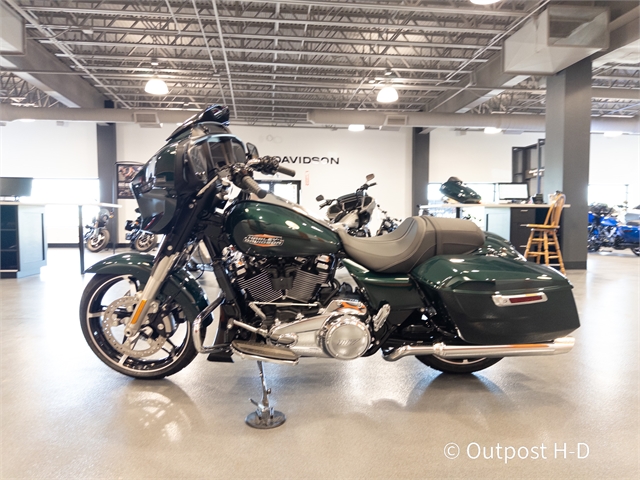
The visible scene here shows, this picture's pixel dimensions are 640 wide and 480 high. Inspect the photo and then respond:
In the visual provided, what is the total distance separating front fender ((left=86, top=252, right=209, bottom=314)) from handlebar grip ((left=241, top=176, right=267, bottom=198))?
1.93 ft

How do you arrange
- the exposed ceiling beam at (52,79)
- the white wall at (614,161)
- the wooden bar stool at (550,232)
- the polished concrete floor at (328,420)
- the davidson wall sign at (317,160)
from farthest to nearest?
the white wall at (614,161) → the davidson wall sign at (317,160) → the exposed ceiling beam at (52,79) → the wooden bar stool at (550,232) → the polished concrete floor at (328,420)

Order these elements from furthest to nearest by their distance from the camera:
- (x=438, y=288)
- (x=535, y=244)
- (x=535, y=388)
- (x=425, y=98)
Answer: (x=425, y=98), (x=535, y=244), (x=535, y=388), (x=438, y=288)

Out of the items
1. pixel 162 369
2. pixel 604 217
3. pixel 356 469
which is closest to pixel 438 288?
pixel 356 469

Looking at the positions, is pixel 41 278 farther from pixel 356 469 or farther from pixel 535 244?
pixel 535 244

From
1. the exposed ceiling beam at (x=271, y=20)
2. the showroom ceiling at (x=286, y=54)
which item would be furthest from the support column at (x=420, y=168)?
the exposed ceiling beam at (x=271, y=20)

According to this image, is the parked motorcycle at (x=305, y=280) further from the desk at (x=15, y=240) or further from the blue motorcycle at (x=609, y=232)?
the blue motorcycle at (x=609, y=232)

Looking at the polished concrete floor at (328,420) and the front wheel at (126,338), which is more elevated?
the front wheel at (126,338)

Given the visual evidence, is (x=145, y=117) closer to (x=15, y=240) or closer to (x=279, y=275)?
(x=15, y=240)

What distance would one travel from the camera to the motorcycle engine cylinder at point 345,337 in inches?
64.7

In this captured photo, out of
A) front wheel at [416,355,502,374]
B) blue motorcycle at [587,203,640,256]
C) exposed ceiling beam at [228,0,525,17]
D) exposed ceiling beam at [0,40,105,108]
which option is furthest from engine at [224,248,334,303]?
blue motorcycle at [587,203,640,256]

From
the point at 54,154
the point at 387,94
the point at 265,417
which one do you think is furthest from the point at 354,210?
the point at 54,154

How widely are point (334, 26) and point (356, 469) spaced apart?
6155mm

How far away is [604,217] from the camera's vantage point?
33.4 feet

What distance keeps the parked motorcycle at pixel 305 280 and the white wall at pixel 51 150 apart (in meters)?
11.3
